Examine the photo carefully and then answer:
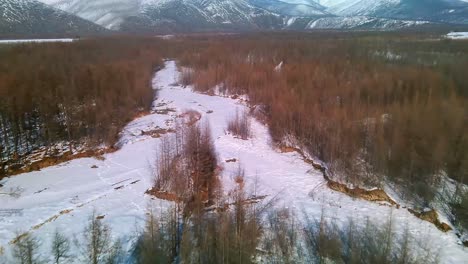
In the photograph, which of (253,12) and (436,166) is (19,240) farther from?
(253,12)

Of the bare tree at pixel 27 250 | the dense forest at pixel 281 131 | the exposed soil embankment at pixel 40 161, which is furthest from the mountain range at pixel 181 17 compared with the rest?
the bare tree at pixel 27 250

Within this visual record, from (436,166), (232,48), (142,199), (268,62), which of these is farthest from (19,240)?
(232,48)

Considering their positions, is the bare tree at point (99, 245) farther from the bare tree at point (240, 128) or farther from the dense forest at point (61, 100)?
the bare tree at point (240, 128)

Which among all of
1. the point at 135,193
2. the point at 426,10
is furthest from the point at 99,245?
the point at 426,10

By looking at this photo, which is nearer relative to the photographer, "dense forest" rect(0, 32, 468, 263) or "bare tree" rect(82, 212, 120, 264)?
"bare tree" rect(82, 212, 120, 264)

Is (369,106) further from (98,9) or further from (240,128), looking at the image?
(98,9)

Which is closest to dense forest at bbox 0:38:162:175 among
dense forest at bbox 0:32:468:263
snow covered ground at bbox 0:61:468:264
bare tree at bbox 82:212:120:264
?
dense forest at bbox 0:32:468:263

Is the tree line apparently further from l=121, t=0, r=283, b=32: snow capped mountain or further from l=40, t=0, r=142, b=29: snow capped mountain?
l=121, t=0, r=283, b=32: snow capped mountain
